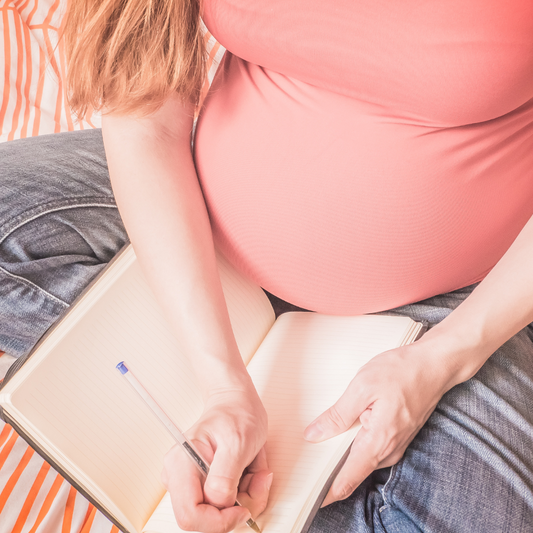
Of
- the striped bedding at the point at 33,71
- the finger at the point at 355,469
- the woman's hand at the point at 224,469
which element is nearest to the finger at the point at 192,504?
the woman's hand at the point at 224,469

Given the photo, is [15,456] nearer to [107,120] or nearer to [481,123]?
[107,120]

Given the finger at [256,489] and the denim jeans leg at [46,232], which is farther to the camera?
→ the denim jeans leg at [46,232]

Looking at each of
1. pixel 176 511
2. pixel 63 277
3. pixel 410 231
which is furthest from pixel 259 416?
pixel 63 277

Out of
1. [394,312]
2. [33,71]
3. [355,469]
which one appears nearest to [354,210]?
[394,312]

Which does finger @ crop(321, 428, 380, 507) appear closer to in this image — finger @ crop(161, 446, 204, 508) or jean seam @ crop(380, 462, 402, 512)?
jean seam @ crop(380, 462, 402, 512)

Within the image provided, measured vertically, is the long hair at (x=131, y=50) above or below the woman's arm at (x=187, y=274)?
above

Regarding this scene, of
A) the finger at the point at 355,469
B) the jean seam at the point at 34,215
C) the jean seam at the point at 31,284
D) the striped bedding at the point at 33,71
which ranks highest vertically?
the striped bedding at the point at 33,71

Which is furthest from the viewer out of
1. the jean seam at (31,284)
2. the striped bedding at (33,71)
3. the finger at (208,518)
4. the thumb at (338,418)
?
the striped bedding at (33,71)

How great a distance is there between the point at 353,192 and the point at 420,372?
233 mm

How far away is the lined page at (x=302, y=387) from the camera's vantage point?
0.55m

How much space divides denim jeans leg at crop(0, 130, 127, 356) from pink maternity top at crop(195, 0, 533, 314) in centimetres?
23

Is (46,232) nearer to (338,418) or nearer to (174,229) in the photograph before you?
(174,229)

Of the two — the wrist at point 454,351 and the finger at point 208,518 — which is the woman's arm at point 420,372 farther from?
the finger at point 208,518

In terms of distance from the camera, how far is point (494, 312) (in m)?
0.61
